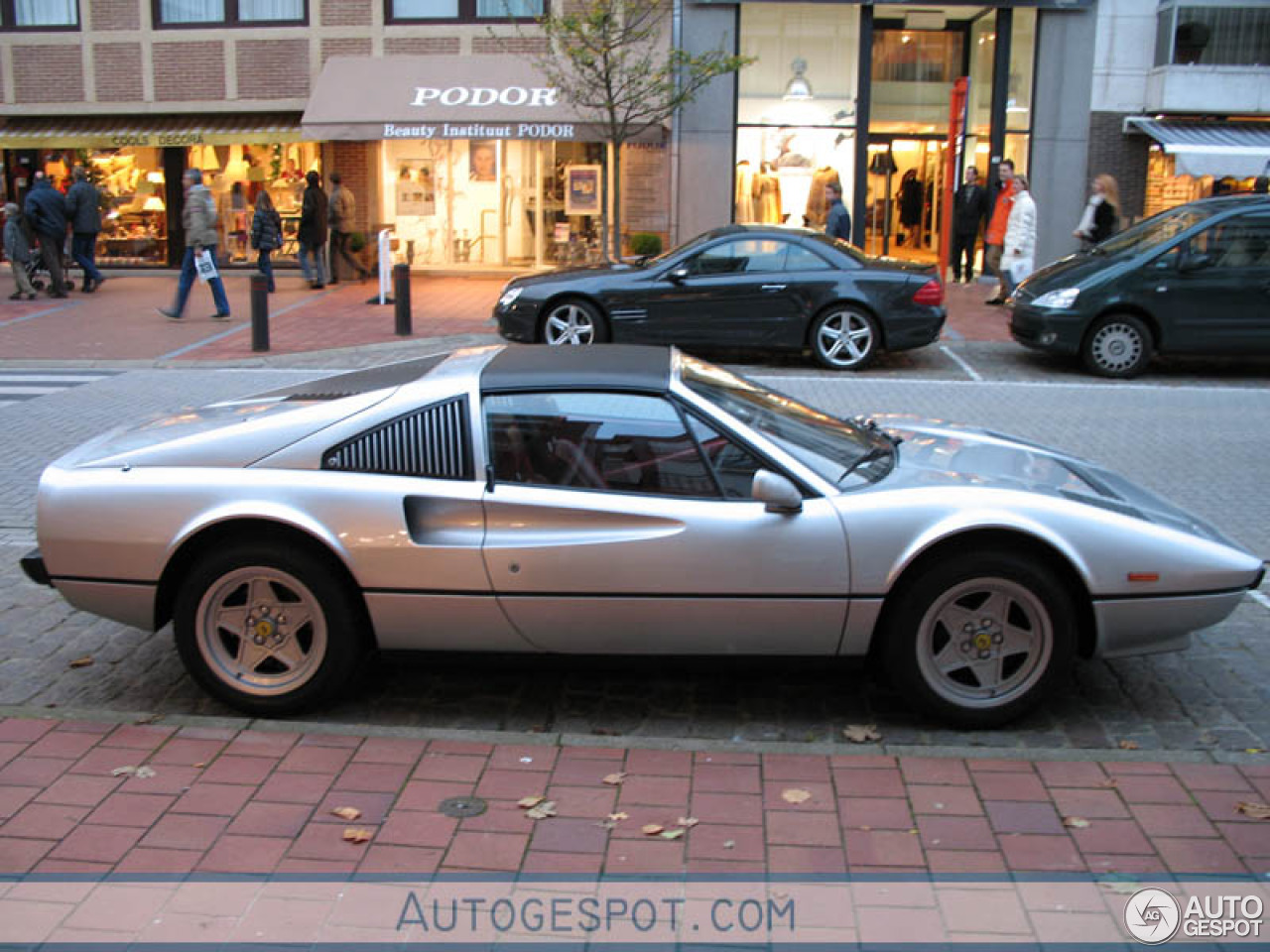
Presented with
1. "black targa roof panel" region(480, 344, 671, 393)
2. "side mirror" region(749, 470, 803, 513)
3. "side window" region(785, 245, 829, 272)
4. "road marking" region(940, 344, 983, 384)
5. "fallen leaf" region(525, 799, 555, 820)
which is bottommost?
"fallen leaf" region(525, 799, 555, 820)

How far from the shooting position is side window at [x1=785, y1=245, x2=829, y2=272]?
1354cm

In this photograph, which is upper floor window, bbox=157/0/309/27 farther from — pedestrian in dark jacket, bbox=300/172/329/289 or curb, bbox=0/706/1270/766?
A: curb, bbox=0/706/1270/766

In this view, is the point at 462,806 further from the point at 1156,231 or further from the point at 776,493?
the point at 1156,231

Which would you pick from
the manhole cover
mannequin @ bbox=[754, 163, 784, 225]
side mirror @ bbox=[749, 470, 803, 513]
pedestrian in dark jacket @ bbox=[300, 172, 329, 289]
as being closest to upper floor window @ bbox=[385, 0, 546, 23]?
pedestrian in dark jacket @ bbox=[300, 172, 329, 289]

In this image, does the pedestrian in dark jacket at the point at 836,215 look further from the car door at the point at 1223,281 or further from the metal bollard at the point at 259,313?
the metal bollard at the point at 259,313

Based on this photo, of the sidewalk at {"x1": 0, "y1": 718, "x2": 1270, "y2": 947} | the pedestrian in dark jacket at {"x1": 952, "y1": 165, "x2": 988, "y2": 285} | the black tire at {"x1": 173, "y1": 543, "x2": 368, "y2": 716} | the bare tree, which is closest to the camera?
the sidewalk at {"x1": 0, "y1": 718, "x2": 1270, "y2": 947}

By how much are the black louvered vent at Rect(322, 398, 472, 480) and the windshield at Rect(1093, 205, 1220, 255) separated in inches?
413

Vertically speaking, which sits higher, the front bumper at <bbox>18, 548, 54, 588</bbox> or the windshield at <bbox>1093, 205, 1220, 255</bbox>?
the windshield at <bbox>1093, 205, 1220, 255</bbox>

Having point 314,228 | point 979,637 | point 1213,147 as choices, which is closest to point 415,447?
point 979,637

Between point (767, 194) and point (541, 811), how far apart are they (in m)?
19.4

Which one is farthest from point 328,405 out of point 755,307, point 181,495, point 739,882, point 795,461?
point 755,307

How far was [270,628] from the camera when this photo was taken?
4809 millimetres

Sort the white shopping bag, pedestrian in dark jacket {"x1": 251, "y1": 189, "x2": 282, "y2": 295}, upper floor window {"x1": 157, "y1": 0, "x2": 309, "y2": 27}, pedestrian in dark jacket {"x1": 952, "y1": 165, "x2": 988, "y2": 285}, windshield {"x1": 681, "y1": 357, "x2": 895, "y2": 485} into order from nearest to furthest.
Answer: windshield {"x1": 681, "y1": 357, "x2": 895, "y2": 485}
the white shopping bag
pedestrian in dark jacket {"x1": 251, "y1": 189, "x2": 282, "y2": 295}
pedestrian in dark jacket {"x1": 952, "y1": 165, "x2": 988, "y2": 285}
upper floor window {"x1": 157, "y1": 0, "x2": 309, "y2": 27}

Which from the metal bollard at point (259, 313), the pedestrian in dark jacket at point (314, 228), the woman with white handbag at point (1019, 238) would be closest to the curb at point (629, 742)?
the metal bollard at point (259, 313)
